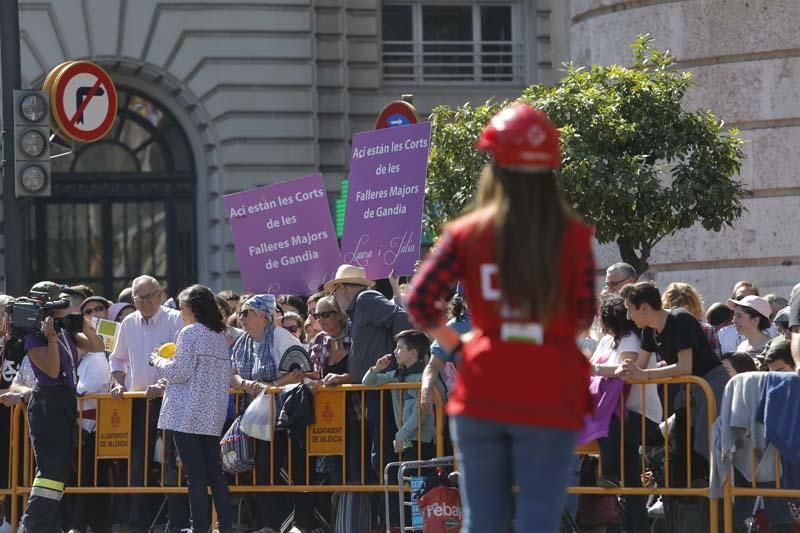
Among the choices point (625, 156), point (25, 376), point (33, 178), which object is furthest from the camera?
point (625, 156)

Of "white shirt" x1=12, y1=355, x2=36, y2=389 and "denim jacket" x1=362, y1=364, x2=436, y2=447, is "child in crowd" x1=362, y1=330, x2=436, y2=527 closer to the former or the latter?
"denim jacket" x1=362, y1=364, x2=436, y2=447

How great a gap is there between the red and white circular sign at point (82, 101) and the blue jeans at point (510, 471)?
929 cm

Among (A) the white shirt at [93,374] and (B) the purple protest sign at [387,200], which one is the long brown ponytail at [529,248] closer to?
(B) the purple protest sign at [387,200]

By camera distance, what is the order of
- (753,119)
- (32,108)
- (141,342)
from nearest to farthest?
(141,342), (32,108), (753,119)

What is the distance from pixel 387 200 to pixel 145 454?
2.64 metres

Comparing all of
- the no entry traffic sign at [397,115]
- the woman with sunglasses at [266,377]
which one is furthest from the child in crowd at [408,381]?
the no entry traffic sign at [397,115]

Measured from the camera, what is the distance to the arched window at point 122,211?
24203mm

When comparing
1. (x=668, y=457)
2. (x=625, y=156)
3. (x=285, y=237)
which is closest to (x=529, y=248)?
(x=668, y=457)

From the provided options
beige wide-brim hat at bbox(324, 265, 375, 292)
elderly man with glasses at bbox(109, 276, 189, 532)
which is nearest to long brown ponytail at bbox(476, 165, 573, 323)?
beige wide-brim hat at bbox(324, 265, 375, 292)

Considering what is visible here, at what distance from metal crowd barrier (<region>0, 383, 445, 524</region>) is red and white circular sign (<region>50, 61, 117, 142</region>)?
2850 mm

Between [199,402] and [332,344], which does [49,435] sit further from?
[332,344]

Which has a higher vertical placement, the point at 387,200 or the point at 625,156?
the point at 625,156

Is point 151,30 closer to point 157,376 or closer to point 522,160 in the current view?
point 157,376

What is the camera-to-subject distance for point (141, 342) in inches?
496
